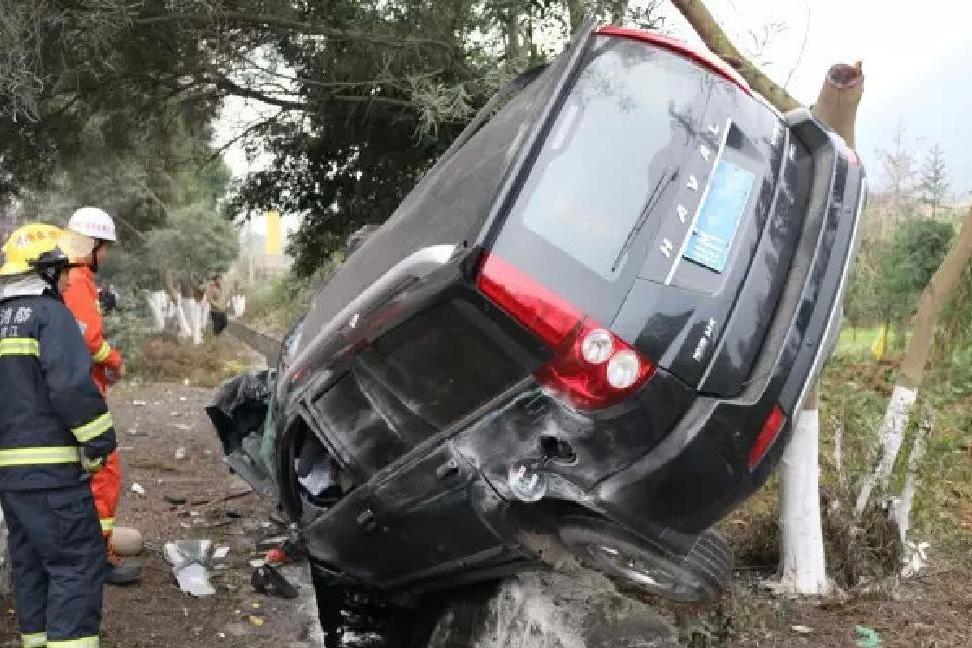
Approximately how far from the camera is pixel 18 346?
3.44 metres

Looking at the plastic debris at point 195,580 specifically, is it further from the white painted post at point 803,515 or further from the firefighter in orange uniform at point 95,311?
the white painted post at point 803,515

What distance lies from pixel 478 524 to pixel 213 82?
5.04 meters

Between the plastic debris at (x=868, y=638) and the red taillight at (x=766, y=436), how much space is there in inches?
47.9

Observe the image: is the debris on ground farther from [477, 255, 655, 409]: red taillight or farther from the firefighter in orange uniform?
[477, 255, 655, 409]: red taillight

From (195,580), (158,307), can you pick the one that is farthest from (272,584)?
(158,307)

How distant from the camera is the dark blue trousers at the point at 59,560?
344 centimetres

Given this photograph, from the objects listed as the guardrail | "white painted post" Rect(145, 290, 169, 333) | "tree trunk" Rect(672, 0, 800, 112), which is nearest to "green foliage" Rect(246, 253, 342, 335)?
the guardrail

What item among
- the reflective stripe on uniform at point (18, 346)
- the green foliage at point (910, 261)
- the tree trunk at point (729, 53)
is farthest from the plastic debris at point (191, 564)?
the green foliage at point (910, 261)

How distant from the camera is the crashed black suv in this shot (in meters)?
2.63

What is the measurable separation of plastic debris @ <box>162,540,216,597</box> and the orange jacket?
1037 millimetres

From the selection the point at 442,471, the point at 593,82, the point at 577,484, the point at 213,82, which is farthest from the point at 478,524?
the point at 213,82

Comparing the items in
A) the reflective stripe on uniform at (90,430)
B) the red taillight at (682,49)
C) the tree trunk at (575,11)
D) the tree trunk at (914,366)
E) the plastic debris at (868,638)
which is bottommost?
the reflective stripe on uniform at (90,430)

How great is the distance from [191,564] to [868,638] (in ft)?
10.5

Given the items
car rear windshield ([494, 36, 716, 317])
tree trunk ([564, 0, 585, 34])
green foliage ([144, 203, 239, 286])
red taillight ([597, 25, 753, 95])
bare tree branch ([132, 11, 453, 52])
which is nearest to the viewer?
car rear windshield ([494, 36, 716, 317])
